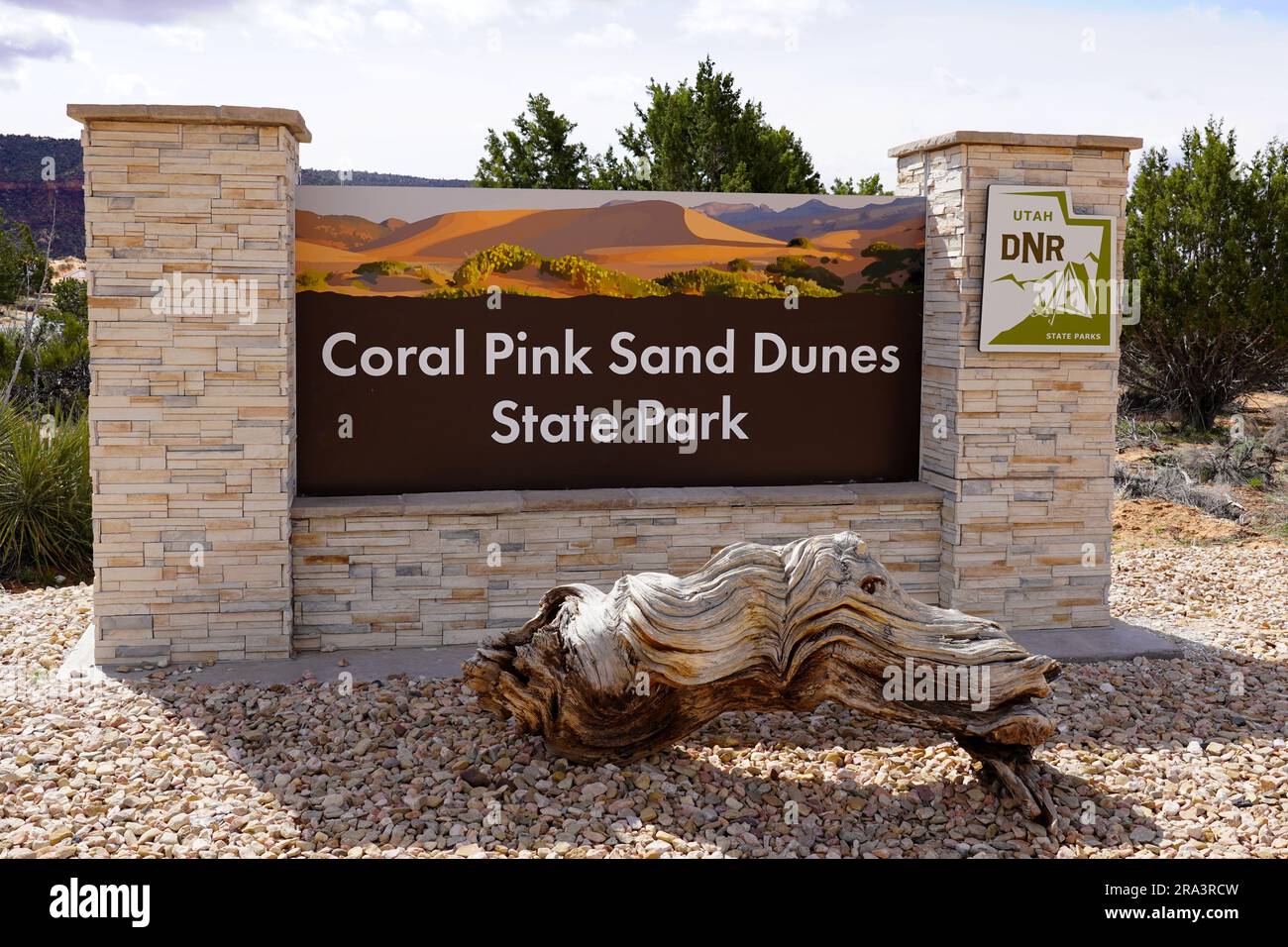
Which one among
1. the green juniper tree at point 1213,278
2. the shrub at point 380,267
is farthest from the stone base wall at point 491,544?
the green juniper tree at point 1213,278

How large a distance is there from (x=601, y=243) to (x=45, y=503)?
5.81 metres

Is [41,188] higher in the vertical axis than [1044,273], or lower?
higher

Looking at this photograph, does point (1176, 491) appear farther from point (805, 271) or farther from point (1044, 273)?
point (805, 271)

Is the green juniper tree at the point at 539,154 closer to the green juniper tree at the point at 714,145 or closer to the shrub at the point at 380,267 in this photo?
the green juniper tree at the point at 714,145

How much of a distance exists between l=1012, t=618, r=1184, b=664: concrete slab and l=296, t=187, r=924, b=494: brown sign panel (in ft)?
4.79

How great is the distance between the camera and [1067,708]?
651 centimetres

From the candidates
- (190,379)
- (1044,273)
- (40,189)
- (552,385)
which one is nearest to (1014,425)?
(1044,273)

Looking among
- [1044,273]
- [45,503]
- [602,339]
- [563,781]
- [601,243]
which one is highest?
[601,243]

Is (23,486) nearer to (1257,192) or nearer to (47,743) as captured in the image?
(47,743)

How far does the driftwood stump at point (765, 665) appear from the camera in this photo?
526cm

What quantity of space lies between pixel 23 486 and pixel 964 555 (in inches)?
309

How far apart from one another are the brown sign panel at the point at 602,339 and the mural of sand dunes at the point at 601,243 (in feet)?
0.04

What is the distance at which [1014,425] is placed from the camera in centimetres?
792

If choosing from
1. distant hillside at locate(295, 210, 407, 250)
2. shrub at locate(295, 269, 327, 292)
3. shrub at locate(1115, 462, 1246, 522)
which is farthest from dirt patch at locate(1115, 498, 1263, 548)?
shrub at locate(295, 269, 327, 292)
